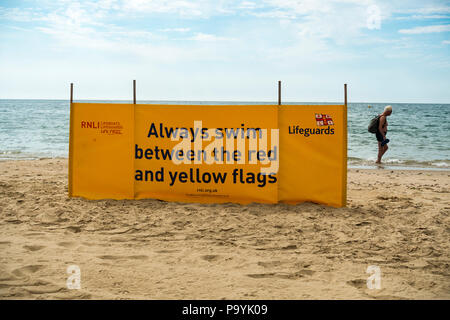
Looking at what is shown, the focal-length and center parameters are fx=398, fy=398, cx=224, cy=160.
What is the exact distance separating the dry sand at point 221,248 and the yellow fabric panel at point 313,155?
0.95ft

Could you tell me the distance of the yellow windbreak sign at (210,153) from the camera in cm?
610

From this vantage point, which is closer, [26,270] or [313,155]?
[26,270]

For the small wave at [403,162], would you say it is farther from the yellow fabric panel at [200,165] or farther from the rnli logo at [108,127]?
the rnli logo at [108,127]

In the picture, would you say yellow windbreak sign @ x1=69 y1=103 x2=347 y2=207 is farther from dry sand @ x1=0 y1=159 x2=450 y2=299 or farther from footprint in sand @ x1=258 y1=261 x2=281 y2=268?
footprint in sand @ x1=258 y1=261 x2=281 y2=268

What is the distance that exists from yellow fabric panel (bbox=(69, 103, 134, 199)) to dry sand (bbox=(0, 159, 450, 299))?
1.13 feet

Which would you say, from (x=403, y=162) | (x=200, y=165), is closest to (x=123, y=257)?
(x=200, y=165)

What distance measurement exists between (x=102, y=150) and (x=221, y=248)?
295 centimetres

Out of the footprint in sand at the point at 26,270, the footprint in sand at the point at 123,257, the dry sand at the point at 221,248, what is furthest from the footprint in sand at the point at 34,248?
the footprint in sand at the point at 123,257

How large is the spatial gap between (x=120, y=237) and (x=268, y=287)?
2.09 metres

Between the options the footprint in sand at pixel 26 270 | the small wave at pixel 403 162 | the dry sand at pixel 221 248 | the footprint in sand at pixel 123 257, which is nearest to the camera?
the dry sand at pixel 221 248

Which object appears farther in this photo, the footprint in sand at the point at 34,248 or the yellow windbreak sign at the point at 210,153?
the yellow windbreak sign at the point at 210,153

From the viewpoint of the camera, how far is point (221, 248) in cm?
444

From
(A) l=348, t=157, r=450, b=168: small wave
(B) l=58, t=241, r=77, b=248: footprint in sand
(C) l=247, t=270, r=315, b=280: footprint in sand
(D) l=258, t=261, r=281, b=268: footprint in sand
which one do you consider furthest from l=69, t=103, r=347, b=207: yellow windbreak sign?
(A) l=348, t=157, r=450, b=168: small wave

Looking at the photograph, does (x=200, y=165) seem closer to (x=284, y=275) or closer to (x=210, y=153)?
(x=210, y=153)
